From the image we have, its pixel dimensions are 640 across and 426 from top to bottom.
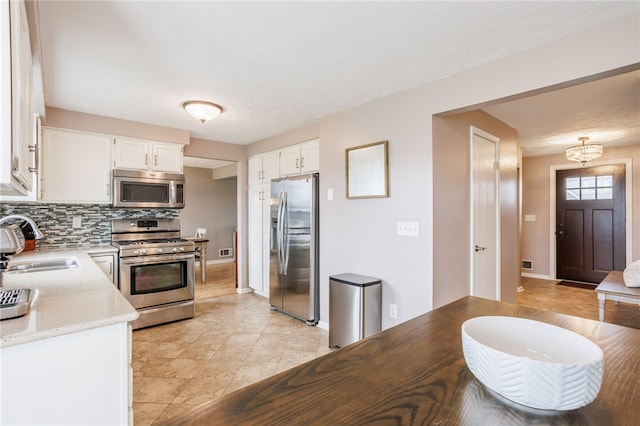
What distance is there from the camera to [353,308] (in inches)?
112

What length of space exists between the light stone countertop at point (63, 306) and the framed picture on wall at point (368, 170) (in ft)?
7.11

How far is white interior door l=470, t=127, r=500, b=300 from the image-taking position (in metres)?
3.14

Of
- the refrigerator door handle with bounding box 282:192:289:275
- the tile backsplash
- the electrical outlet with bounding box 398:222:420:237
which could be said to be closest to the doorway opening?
the tile backsplash

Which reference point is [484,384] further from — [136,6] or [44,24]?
[44,24]

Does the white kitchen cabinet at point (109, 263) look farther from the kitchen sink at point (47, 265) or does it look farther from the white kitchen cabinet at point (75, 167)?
the white kitchen cabinet at point (75, 167)

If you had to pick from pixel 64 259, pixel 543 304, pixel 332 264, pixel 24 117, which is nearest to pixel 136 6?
pixel 24 117

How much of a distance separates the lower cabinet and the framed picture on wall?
2.23 metres

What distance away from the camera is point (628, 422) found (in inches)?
25.4

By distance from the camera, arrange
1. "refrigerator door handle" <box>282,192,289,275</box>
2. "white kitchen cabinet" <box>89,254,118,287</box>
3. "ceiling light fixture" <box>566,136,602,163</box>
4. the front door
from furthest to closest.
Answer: the front door
"ceiling light fixture" <box>566,136,602,163</box>
"refrigerator door handle" <box>282,192,289,275</box>
"white kitchen cabinet" <box>89,254,118,287</box>

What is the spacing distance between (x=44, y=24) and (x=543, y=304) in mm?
5908

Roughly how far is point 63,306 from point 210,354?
5.72ft

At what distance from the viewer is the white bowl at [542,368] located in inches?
25.4

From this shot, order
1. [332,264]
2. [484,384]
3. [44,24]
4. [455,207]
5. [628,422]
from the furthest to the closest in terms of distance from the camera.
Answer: [332,264], [455,207], [44,24], [484,384], [628,422]

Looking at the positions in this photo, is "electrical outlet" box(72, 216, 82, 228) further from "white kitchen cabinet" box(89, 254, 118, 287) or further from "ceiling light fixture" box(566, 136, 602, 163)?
"ceiling light fixture" box(566, 136, 602, 163)
